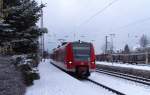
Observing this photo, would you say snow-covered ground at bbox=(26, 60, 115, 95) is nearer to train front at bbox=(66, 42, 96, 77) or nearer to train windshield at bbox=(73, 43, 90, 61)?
train front at bbox=(66, 42, 96, 77)

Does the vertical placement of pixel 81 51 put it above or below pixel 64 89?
above

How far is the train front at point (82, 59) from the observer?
102 feet

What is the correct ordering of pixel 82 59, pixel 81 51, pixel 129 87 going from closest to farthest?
pixel 129 87, pixel 82 59, pixel 81 51

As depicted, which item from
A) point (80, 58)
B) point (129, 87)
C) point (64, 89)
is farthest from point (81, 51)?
point (64, 89)

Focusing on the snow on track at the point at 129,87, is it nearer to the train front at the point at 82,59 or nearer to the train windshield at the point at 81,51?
the train front at the point at 82,59

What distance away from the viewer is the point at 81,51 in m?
31.8

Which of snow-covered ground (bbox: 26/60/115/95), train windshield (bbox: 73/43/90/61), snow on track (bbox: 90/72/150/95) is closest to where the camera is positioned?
snow-covered ground (bbox: 26/60/115/95)

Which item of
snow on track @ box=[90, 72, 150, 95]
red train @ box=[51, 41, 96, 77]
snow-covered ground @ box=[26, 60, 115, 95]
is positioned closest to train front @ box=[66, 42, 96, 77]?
red train @ box=[51, 41, 96, 77]

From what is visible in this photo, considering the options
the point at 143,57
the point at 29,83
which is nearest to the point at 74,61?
the point at 29,83

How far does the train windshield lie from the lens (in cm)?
3156

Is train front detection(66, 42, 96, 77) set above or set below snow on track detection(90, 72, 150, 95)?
above

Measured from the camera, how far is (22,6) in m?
17.8

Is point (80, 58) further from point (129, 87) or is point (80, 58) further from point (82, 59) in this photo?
point (129, 87)

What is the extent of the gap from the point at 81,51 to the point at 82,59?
0.69m
